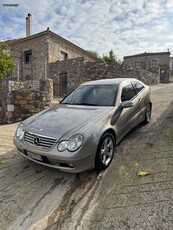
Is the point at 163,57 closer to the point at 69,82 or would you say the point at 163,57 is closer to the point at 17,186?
the point at 69,82

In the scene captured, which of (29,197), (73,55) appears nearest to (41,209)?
(29,197)

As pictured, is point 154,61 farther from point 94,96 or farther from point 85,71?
point 94,96

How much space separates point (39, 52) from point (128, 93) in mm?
16196

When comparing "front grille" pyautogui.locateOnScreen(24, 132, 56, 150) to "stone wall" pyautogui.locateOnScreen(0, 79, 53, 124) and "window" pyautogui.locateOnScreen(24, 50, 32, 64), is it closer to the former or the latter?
"stone wall" pyautogui.locateOnScreen(0, 79, 53, 124)

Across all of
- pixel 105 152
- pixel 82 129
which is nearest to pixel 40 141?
pixel 82 129

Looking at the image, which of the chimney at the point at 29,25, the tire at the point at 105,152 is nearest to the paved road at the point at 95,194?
the tire at the point at 105,152

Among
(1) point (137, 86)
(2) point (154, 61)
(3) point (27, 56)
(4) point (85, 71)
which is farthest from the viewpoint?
(2) point (154, 61)

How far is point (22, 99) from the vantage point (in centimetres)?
782

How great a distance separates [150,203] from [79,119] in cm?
167

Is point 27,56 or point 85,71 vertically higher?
point 27,56

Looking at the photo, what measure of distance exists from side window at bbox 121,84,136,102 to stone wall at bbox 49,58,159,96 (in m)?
10.3

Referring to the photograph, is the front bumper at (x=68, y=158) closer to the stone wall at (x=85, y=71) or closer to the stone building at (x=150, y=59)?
the stone wall at (x=85, y=71)

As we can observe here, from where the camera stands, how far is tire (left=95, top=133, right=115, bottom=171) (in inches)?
132

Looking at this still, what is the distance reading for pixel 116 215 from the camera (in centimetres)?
244
